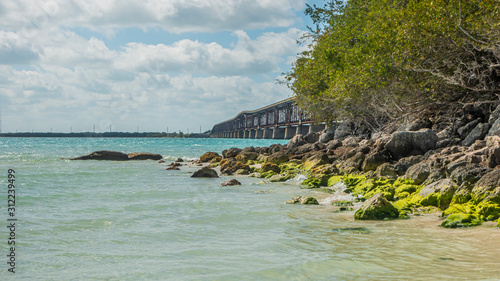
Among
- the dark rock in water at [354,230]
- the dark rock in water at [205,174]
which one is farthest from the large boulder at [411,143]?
the dark rock in water at [205,174]

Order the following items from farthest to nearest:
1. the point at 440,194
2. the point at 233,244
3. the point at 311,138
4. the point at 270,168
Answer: the point at 311,138 → the point at 270,168 → the point at 440,194 → the point at 233,244

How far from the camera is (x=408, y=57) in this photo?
17438 millimetres

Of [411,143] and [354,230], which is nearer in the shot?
[354,230]

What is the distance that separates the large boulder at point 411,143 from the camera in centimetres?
1564

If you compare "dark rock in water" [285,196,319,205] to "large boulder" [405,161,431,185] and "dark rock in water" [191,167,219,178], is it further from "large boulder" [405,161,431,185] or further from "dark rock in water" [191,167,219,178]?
"dark rock in water" [191,167,219,178]

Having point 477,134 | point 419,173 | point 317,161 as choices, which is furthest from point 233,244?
point 317,161

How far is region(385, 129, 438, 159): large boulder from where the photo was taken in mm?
15641

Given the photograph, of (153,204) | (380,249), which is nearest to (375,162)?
(153,204)

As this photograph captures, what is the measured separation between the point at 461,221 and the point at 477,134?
27.2ft

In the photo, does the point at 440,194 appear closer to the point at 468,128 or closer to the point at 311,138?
the point at 468,128

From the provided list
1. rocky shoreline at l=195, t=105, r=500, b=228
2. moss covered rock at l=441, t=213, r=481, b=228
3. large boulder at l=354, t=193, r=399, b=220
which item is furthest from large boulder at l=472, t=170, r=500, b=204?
large boulder at l=354, t=193, r=399, b=220

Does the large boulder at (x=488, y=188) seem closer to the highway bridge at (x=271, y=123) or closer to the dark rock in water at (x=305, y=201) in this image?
the dark rock in water at (x=305, y=201)

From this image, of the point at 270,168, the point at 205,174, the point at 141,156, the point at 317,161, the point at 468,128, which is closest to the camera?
the point at 468,128

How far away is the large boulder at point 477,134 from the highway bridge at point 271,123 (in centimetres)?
4361
